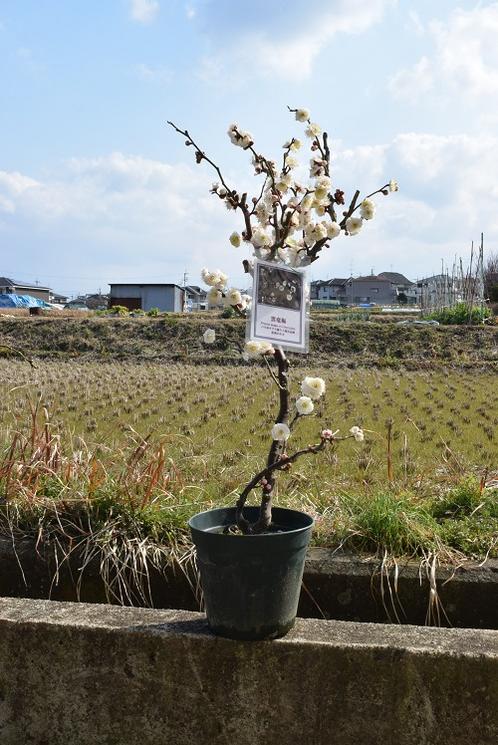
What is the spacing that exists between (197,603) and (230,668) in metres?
0.81

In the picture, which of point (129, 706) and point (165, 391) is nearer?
point (129, 706)

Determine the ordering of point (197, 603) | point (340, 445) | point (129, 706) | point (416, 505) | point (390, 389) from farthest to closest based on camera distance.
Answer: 1. point (390, 389)
2. point (340, 445)
3. point (416, 505)
4. point (197, 603)
5. point (129, 706)

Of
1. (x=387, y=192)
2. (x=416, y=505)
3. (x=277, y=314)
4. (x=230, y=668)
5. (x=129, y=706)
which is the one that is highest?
(x=387, y=192)

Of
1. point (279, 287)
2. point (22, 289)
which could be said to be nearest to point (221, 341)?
point (279, 287)

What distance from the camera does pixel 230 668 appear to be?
2523mm

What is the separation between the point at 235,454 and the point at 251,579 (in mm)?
5731

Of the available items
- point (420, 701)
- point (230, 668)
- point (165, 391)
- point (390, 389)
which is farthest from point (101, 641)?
point (390, 389)

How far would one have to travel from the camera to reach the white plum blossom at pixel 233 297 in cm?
278

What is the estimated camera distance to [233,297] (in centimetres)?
278

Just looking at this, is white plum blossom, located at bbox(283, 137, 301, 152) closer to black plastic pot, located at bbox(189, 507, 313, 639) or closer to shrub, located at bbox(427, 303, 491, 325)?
black plastic pot, located at bbox(189, 507, 313, 639)

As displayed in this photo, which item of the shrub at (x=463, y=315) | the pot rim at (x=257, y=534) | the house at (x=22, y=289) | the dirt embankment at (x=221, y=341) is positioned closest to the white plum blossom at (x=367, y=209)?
the pot rim at (x=257, y=534)

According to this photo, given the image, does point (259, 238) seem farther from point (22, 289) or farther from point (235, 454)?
point (22, 289)

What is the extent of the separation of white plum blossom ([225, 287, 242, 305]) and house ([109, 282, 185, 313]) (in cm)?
5646

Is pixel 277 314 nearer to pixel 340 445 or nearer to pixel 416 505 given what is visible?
pixel 416 505
